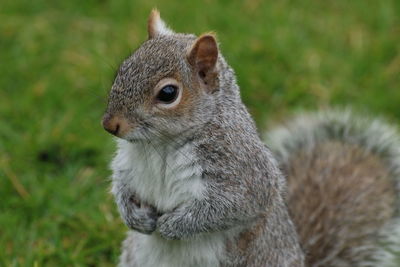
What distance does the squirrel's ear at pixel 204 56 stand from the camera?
6.82 ft

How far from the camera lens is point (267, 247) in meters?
2.27

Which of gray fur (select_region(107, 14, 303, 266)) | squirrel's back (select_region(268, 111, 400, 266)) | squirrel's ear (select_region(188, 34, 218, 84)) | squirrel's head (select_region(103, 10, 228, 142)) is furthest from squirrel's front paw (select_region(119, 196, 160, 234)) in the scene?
squirrel's back (select_region(268, 111, 400, 266))

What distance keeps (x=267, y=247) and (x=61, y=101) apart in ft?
4.91

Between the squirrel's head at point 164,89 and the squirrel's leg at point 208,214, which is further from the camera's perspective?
the squirrel's leg at point 208,214

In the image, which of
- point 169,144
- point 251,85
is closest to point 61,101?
point 251,85

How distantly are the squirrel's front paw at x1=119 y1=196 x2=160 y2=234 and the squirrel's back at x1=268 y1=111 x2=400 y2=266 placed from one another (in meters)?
0.59

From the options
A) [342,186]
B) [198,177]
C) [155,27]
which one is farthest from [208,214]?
[342,186]

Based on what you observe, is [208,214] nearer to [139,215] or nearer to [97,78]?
[139,215]

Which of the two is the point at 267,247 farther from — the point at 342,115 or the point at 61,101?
the point at 61,101

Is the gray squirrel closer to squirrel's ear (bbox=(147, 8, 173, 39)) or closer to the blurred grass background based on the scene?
squirrel's ear (bbox=(147, 8, 173, 39))

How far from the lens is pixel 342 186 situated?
2.65 metres

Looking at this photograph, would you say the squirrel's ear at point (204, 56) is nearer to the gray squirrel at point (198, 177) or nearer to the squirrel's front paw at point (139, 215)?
the gray squirrel at point (198, 177)

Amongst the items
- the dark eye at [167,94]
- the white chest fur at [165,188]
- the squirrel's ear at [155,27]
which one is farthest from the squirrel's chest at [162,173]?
the squirrel's ear at [155,27]

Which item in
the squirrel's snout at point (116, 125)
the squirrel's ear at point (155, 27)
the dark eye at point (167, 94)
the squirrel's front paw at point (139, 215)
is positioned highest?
the squirrel's ear at point (155, 27)
